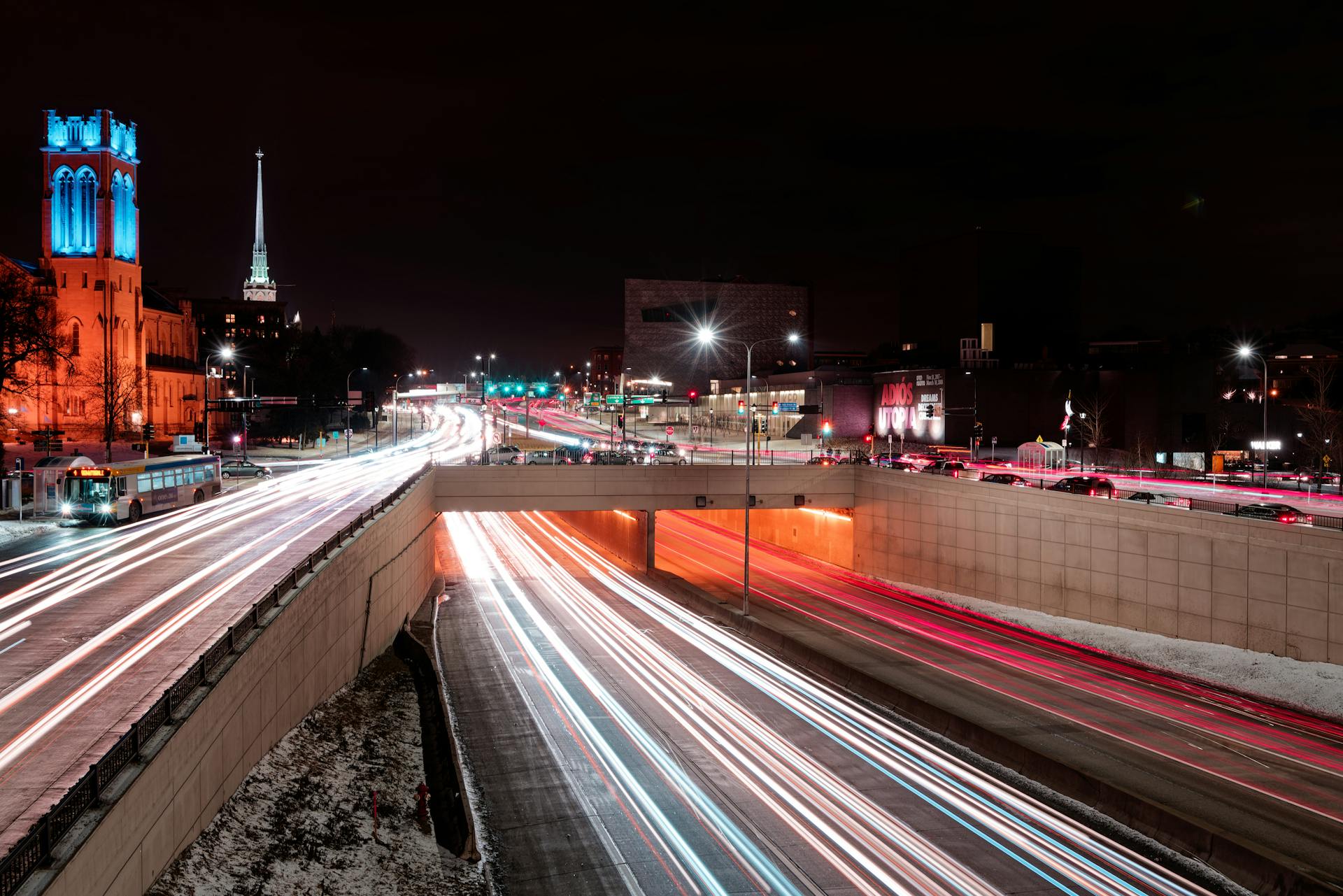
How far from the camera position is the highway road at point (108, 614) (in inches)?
489

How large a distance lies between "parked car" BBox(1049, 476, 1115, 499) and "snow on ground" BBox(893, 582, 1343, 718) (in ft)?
21.9

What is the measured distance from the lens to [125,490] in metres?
35.7

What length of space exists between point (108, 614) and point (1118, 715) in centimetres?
2419

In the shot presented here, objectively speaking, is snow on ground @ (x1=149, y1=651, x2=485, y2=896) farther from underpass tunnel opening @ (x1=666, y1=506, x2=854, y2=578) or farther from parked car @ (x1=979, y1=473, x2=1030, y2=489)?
underpass tunnel opening @ (x1=666, y1=506, x2=854, y2=578)

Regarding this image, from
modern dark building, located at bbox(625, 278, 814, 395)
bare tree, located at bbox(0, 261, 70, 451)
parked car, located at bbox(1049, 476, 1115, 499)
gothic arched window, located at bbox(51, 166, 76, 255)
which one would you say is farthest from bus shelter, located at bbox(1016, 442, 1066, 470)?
modern dark building, located at bbox(625, 278, 814, 395)

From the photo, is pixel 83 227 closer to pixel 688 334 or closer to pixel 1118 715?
pixel 1118 715

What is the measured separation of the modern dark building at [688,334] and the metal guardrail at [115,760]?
13420 centimetres

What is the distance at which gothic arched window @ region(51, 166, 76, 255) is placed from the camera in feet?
257

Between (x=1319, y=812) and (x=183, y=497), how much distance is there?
41.6 metres

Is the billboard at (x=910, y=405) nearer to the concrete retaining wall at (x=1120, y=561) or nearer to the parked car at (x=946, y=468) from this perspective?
the parked car at (x=946, y=468)

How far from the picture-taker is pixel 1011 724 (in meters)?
22.7

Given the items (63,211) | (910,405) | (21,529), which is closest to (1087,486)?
(21,529)

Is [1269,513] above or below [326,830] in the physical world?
above

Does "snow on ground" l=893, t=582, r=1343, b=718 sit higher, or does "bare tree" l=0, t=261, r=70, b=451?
"bare tree" l=0, t=261, r=70, b=451
